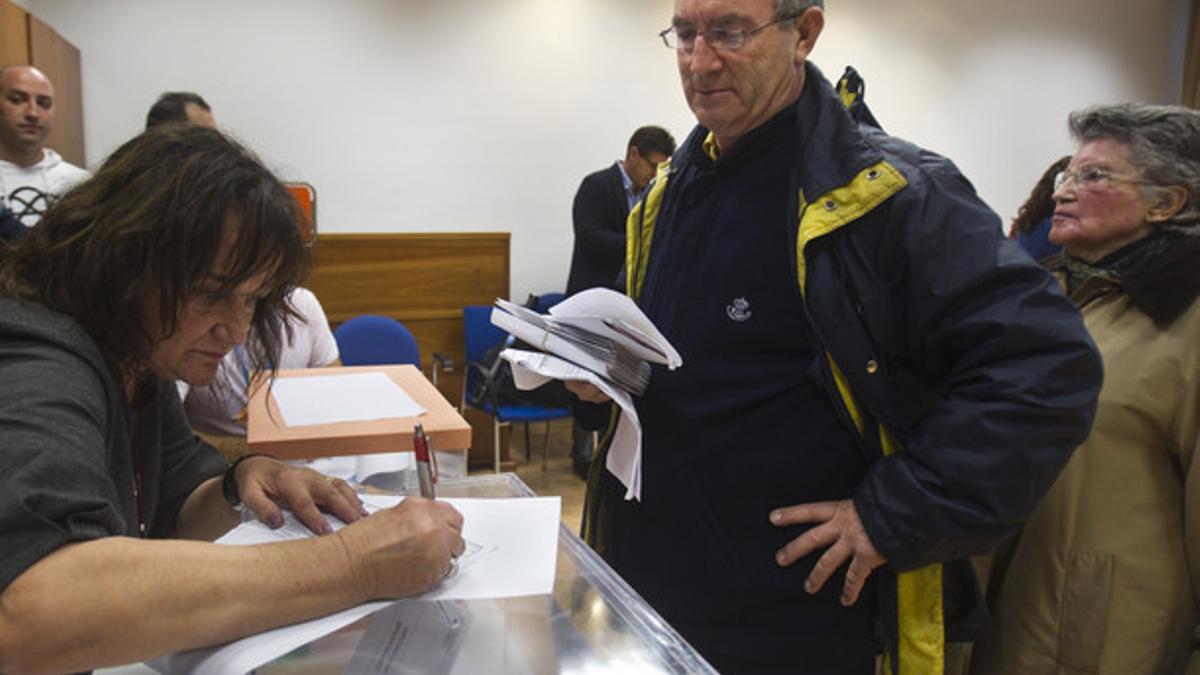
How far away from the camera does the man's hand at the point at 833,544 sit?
1.15 m

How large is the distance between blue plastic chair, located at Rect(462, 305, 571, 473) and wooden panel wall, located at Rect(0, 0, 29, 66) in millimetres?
2331

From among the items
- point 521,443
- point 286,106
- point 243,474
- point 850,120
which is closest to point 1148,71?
point 521,443

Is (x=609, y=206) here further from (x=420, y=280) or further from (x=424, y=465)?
(x=424, y=465)

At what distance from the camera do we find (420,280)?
14.6 feet

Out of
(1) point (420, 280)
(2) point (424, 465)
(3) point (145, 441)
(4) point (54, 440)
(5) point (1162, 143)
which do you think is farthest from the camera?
(1) point (420, 280)

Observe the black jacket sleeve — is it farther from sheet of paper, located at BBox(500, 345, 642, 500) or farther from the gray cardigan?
the gray cardigan

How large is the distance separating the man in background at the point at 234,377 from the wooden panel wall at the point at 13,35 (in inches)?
40.7

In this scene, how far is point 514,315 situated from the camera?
4.01 ft

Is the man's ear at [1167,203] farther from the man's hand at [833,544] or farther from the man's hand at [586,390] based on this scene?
the man's hand at [586,390]

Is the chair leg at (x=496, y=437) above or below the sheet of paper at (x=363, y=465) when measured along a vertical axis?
below

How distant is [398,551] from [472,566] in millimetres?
115

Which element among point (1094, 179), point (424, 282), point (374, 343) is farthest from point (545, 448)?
point (1094, 179)

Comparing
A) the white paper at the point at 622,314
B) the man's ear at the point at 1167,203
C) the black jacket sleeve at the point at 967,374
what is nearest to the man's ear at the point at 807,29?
the black jacket sleeve at the point at 967,374

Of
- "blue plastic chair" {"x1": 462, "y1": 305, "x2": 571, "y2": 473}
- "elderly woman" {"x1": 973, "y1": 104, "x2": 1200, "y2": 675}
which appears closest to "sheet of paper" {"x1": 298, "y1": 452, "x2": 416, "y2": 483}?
"elderly woman" {"x1": 973, "y1": 104, "x2": 1200, "y2": 675}
